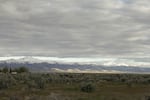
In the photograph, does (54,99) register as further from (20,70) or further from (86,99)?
(20,70)

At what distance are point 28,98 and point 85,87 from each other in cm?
1427

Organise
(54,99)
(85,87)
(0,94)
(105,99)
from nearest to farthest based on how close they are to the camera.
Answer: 1. (54,99)
2. (105,99)
3. (0,94)
4. (85,87)

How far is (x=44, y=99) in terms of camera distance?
108 ft

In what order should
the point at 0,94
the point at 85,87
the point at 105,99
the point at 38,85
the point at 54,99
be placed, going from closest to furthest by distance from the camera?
the point at 54,99, the point at 105,99, the point at 0,94, the point at 85,87, the point at 38,85

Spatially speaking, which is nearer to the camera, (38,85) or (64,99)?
(64,99)

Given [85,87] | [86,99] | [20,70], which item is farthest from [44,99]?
[20,70]

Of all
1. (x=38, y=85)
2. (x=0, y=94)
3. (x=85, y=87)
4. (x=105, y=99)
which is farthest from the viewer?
(x=38, y=85)

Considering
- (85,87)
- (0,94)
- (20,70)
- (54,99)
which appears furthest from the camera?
(20,70)

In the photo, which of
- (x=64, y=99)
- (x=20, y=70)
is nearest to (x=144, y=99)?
(x=64, y=99)

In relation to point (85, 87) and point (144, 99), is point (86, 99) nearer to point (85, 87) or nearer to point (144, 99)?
point (144, 99)

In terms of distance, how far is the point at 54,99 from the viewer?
32.7 metres

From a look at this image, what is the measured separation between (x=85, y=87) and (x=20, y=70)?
267 feet

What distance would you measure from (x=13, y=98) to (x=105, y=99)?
333 inches

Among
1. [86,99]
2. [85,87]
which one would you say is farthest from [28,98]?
[85,87]
